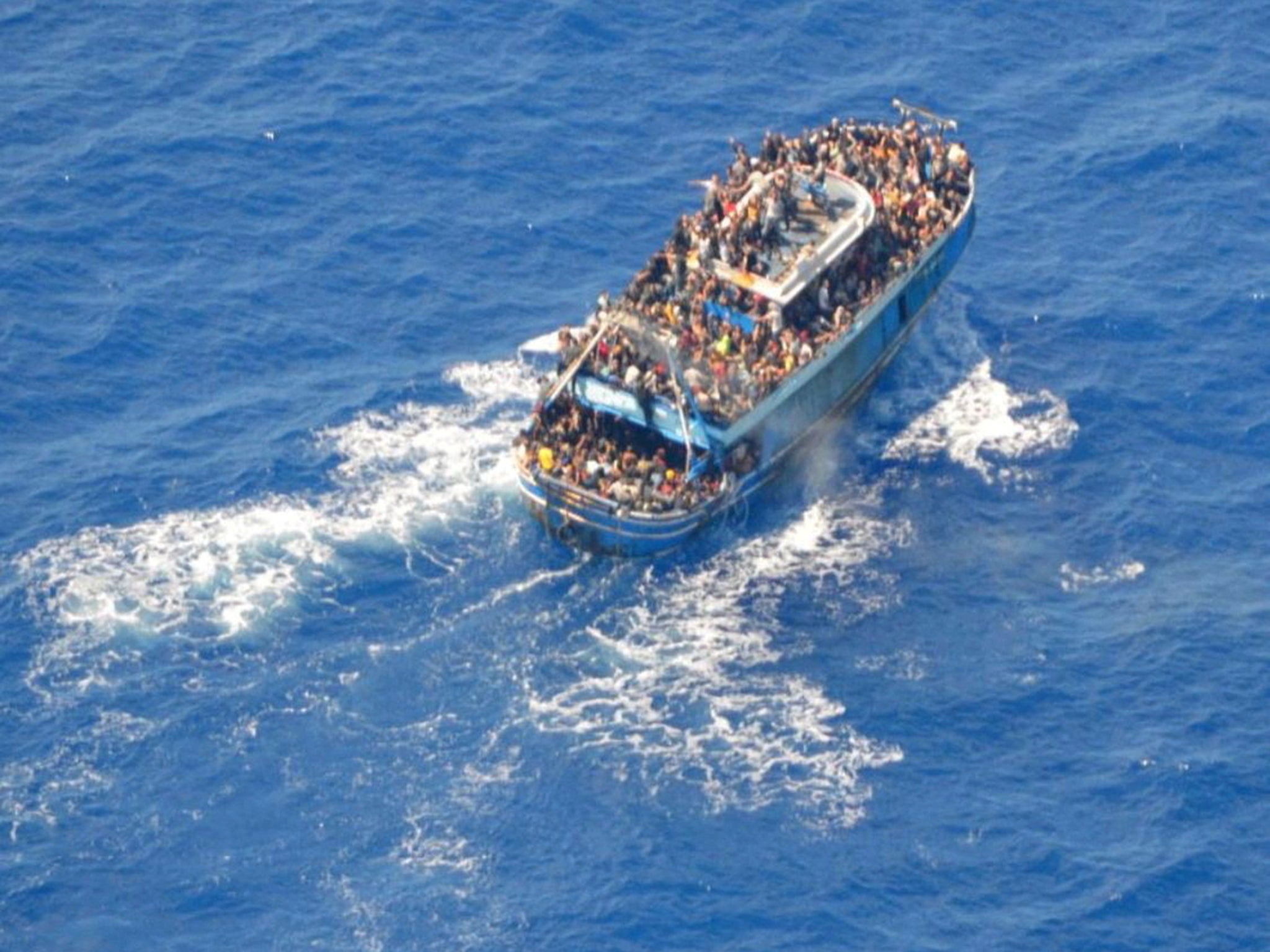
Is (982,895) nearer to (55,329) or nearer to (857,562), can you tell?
(857,562)

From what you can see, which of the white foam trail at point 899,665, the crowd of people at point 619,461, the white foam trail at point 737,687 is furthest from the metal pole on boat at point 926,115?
the white foam trail at point 899,665

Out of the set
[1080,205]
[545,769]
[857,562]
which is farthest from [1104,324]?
[545,769]

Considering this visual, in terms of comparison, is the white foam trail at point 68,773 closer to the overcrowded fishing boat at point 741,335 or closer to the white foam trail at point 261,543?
the white foam trail at point 261,543

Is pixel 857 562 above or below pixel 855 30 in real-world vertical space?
below

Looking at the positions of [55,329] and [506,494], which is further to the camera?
[55,329]

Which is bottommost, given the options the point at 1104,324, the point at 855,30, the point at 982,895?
the point at 982,895

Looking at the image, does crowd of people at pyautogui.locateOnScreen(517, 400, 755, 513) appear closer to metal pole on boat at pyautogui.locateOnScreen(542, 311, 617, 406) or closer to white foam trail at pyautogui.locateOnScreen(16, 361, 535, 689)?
metal pole on boat at pyautogui.locateOnScreen(542, 311, 617, 406)
